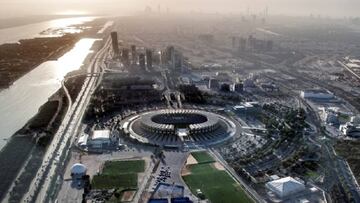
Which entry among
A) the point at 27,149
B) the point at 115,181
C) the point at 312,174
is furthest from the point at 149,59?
the point at 312,174

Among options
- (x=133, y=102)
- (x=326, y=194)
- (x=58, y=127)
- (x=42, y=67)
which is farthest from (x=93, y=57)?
(x=326, y=194)

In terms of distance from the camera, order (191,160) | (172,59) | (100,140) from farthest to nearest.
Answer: (172,59) < (100,140) < (191,160)

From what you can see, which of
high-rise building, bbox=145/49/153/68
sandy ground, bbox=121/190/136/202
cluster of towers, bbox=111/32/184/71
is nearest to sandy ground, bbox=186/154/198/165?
sandy ground, bbox=121/190/136/202

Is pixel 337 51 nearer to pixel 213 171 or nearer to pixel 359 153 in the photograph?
pixel 359 153

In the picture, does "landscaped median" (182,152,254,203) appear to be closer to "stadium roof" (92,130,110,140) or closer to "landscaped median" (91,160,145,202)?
"landscaped median" (91,160,145,202)

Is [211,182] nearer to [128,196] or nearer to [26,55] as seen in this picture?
[128,196]

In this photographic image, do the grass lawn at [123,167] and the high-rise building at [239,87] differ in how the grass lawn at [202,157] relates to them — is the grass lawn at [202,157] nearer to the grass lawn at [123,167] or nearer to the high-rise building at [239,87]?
the grass lawn at [123,167]

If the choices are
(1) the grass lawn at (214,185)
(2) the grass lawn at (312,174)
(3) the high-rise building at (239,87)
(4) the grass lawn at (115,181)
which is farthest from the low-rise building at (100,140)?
(3) the high-rise building at (239,87)
